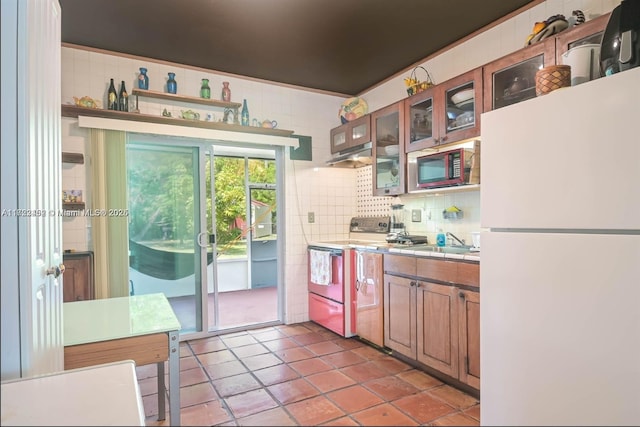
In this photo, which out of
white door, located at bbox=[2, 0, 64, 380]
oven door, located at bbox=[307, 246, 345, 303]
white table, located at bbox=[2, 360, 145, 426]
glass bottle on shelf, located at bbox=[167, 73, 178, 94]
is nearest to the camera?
A: white table, located at bbox=[2, 360, 145, 426]

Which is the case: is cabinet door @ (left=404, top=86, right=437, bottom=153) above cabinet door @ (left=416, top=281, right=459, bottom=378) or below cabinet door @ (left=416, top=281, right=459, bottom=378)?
above

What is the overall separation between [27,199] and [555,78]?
174cm

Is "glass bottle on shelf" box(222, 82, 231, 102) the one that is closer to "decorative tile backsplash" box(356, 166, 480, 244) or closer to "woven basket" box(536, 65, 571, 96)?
"decorative tile backsplash" box(356, 166, 480, 244)

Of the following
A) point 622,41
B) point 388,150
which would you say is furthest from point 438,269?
point 622,41

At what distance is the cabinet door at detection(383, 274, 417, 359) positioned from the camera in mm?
2307

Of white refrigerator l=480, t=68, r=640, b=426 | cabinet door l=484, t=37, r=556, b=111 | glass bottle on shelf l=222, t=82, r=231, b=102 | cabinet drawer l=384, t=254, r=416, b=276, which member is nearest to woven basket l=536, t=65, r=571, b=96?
white refrigerator l=480, t=68, r=640, b=426

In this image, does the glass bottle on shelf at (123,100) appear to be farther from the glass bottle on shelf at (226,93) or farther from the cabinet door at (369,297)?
the cabinet door at (369,297)

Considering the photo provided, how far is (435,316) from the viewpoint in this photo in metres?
2.13

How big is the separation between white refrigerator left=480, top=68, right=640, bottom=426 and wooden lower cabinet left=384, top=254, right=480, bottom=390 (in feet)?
2.58

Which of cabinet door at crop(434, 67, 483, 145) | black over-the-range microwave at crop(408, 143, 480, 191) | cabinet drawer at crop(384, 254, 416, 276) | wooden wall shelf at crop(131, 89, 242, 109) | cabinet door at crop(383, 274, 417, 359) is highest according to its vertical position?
wooden wall shelf at crop(131, 89, 242, 109)

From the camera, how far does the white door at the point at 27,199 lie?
0.85 meters

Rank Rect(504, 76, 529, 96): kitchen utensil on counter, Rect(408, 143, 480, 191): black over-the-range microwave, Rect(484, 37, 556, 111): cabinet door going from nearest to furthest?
Rect(484, 37, 556, 111): cabinet door
Rect(504, 76, 529, 96): kitchen utensil on counter
Rect(408, 143, 480, 191): black over-the-range microwave

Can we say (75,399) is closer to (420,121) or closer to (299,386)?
(299,386)

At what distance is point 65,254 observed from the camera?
236 cm
